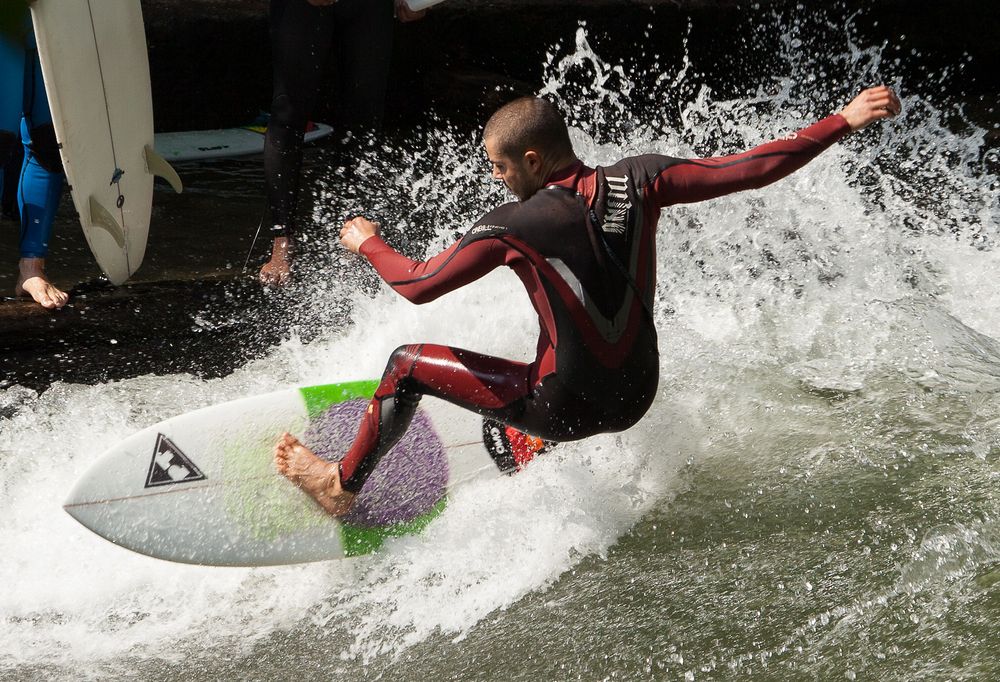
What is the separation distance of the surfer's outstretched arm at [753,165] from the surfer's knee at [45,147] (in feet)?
8.05

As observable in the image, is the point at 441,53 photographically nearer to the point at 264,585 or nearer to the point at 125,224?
the point at 125,224

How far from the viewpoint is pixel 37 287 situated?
387cm

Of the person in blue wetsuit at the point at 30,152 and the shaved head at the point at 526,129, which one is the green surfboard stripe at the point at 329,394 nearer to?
the shaved head at the point at 526,129

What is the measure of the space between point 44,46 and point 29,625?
5.93ft

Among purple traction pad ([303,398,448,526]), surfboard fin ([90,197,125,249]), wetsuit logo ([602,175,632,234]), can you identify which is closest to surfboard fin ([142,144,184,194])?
surfboard fin ([90,197,125,249])

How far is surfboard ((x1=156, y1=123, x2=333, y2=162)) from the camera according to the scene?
18.5 ft

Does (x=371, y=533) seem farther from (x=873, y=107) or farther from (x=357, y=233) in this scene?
(x=873, y=107)

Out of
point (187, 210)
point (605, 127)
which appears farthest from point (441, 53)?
point (187, 210)

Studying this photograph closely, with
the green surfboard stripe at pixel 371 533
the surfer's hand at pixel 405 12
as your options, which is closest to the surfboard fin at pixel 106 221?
the surfer's hand at pixel 405 12

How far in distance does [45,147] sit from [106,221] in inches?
15.9

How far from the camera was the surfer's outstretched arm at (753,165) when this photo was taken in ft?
8.45

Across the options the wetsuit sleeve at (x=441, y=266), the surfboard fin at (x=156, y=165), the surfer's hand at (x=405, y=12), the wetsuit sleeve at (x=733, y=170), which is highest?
the surfer's hand at (x=405, y=12)

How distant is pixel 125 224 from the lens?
3.98 metres

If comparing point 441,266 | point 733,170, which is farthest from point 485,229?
point 733,170
